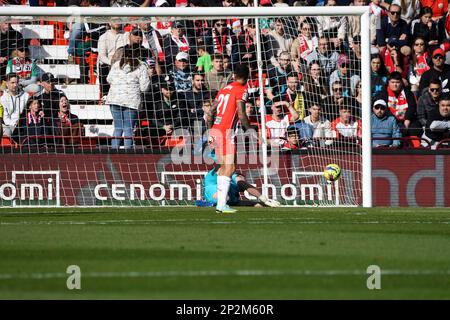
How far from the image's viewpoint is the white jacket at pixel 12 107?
20.9 meters

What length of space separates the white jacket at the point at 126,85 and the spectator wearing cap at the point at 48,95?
3.60 ft

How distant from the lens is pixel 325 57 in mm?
22109

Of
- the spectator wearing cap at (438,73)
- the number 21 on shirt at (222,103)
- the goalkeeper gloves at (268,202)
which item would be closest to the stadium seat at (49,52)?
the goalkeeper gloves at (268,202)

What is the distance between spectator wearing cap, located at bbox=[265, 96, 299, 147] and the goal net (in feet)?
0.09

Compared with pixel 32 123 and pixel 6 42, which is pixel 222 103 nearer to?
pixel 32 123

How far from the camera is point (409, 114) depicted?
22562mm

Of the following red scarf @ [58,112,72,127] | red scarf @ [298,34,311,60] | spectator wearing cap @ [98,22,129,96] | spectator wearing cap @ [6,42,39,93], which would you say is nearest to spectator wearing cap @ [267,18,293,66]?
red scarf @ [298,34,311,60]

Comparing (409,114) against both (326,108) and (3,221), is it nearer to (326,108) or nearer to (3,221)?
(326,108)

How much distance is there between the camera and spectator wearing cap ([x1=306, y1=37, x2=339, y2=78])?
21.7m

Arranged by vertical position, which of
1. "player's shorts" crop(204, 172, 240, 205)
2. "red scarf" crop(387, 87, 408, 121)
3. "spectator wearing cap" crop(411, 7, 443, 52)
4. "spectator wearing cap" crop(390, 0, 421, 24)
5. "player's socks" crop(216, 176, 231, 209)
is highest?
"spectator wearing cap" crop(390, 0, 421, 24)

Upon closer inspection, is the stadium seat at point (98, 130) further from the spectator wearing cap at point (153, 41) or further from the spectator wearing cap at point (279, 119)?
the spectator wearing cap at point (279, 119)

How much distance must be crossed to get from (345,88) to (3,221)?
9077 millimetres

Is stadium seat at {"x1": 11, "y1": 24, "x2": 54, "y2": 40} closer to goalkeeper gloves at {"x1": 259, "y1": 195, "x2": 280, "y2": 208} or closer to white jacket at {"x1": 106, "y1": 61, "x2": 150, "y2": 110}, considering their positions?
white jacket at {"x1": 106, "y1": 61, "x2": 150, "y2": 110}
